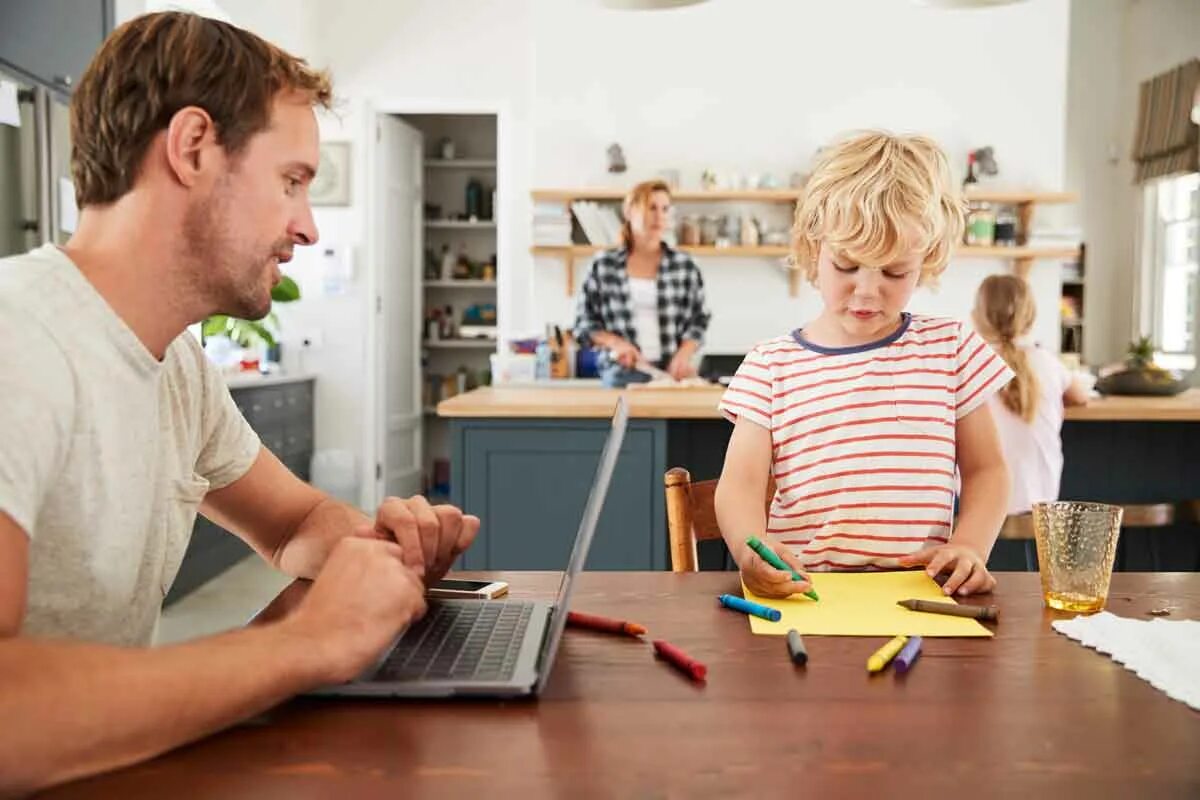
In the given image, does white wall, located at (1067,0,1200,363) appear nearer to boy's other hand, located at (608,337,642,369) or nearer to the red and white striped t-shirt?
boy's other hand, located at (608,337,642,369)

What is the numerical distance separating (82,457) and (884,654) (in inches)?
26.2

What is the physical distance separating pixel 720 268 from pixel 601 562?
10.5ft

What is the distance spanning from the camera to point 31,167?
334 cm

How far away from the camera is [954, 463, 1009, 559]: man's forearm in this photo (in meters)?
1.37

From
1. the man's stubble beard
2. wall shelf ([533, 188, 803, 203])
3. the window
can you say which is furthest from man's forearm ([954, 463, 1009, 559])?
the window

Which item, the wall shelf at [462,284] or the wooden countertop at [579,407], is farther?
the wall shelf at [462,284]

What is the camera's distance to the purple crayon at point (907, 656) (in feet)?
2.93

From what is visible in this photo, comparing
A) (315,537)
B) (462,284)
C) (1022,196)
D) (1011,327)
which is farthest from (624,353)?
(462,284)

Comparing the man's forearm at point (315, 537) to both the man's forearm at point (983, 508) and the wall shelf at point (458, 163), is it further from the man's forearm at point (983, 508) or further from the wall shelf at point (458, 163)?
the wall shelf at point (458, 163)

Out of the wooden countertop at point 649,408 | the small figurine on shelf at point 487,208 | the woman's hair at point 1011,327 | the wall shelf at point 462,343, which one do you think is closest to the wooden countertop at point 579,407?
the wooden countertop at point 649,408

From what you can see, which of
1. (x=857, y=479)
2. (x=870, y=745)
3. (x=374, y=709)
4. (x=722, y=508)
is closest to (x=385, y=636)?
(x=374, y=709)

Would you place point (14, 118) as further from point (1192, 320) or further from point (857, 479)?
point (1192, 320)

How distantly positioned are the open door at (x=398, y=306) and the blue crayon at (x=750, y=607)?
555cm

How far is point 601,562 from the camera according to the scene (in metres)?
3.01
